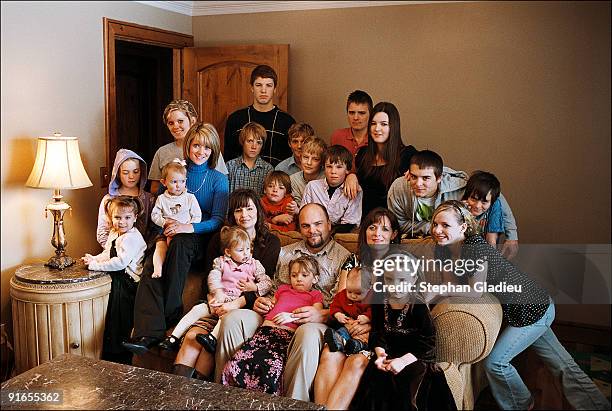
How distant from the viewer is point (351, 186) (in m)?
2.81

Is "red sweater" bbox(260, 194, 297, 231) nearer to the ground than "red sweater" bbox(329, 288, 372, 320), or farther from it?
farther from it

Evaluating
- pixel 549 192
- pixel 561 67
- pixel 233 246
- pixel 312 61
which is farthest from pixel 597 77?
pixel 233 246

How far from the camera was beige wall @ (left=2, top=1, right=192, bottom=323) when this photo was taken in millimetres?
2664

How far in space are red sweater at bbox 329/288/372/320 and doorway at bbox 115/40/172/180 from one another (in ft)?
9.19

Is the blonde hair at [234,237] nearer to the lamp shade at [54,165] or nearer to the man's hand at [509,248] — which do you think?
the lamp shade at [54,165]

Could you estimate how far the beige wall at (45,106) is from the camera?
105 inches

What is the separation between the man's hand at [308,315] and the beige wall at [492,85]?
169cm

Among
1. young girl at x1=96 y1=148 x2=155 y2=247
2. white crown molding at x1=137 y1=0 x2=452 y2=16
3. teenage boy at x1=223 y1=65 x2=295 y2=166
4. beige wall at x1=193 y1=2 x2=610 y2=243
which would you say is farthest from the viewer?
white crown molding at x1=137 y1=0 x2=452 y2=16

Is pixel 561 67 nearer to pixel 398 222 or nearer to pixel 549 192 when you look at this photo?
pixel 549 192

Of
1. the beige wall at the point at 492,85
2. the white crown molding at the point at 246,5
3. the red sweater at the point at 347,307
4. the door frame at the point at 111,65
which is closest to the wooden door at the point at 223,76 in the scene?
the beige wall at the point at 492,85

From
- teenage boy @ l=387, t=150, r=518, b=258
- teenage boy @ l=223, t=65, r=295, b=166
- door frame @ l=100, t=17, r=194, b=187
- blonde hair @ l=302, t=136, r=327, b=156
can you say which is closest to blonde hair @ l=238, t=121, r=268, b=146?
blonde hair @ l=302, t=136, r=327, b=156

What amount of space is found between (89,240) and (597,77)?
9.73ft

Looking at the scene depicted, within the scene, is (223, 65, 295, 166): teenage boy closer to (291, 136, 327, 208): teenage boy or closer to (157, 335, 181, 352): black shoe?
(291, 136, 327, 208): teenage boy

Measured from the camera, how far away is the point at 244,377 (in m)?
2.22
